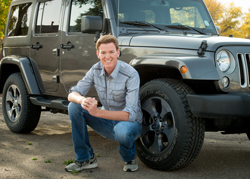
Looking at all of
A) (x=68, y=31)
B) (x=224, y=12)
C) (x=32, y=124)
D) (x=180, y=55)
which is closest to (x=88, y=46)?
(x=68, y=31)

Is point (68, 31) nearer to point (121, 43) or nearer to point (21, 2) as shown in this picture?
point (121, 43)

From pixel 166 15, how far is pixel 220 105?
71.9 inches

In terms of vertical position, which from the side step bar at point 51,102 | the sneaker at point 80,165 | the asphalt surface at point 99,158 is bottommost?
the asphalt surface at point 99,158

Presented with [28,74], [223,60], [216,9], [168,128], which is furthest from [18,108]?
[216,9]

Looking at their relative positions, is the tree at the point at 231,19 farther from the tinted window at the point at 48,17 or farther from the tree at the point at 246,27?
the tinted window at the point at 48,17

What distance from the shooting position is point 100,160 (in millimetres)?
4195

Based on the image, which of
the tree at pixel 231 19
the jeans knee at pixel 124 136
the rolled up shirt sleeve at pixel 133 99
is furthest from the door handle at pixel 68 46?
the tree at pixel 231 19

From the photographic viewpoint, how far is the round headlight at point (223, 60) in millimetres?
3523

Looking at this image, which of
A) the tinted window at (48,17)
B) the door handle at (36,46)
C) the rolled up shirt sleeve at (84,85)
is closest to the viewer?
the rolled up shirt sleeve at (84,85)

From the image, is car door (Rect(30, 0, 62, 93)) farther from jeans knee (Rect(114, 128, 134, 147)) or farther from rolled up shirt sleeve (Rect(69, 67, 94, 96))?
jeans knee (Rect(114, 128, 134, 147))

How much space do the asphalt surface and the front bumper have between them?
26.7 inches

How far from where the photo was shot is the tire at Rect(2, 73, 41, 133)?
5688 mm

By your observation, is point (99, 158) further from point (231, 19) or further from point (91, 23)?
point (231, 19)

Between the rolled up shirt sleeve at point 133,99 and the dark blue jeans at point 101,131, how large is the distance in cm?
8
